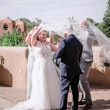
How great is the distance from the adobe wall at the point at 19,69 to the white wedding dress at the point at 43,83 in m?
3.10

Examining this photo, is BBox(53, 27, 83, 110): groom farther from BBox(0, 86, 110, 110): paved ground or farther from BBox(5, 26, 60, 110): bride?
BBox(0, 86, 110, 110): paved ground

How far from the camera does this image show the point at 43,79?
666 centimetres

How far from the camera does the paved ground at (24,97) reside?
729 cm

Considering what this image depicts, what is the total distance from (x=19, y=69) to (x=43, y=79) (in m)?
3.57

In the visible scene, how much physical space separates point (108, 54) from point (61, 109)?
2.46m

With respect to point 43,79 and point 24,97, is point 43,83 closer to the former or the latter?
point 43,79

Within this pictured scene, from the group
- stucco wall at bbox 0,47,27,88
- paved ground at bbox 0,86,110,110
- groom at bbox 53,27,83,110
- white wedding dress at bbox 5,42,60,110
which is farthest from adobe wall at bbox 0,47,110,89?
groom at bbox 53,27,83,110

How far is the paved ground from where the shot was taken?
23.9 ft

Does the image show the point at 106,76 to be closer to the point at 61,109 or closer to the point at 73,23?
the point at 73,23

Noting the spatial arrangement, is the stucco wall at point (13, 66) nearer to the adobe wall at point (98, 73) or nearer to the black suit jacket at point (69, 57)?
the adobe wall at point (98, 73)

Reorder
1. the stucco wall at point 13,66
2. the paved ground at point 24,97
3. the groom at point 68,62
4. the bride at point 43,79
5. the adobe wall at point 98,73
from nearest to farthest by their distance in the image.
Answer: the groom at point 68,62 < the bride at point 43,79 < the paved ground at point 24,97 < the adobe wall at point 98,73 < the stucco wall at point 13,66

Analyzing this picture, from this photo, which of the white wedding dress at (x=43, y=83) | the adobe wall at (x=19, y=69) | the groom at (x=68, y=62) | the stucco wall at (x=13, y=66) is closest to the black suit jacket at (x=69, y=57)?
the groom at (x=68, y=62)

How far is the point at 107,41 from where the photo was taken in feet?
25.0

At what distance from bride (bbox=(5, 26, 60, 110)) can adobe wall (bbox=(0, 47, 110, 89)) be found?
3109 millimetres
